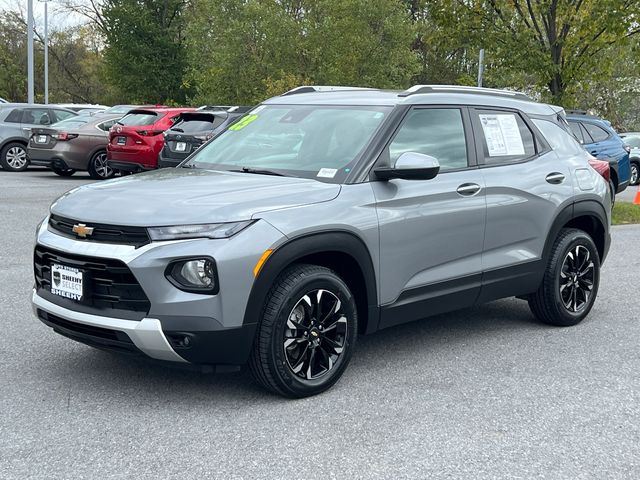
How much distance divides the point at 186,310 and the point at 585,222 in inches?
150

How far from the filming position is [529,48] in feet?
50.6

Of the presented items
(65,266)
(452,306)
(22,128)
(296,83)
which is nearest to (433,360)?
(452,306)

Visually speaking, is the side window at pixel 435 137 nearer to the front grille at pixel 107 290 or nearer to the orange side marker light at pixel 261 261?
the orange side marker light at pixel 261 261

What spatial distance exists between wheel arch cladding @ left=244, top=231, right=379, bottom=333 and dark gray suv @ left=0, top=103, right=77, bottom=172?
1672 centimetres

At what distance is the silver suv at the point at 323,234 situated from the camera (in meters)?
4.22

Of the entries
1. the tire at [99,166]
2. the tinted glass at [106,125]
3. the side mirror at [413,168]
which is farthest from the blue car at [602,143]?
the side mirror at [413,168]

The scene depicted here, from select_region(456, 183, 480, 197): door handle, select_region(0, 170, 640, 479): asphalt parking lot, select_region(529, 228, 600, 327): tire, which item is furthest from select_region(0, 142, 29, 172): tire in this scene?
select_region(456, 183, 480, 197): door handle

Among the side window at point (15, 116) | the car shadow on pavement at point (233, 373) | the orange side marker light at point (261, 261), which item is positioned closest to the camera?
the orange side marker light at point (261, 261)

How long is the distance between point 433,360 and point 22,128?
1679cm

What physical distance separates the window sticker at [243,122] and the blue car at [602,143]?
1035 cm

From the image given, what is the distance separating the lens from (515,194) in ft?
19.3

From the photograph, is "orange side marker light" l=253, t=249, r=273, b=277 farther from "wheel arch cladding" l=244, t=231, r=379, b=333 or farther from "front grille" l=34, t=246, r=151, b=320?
"front grille" l=34, t=246, r=151, b=320

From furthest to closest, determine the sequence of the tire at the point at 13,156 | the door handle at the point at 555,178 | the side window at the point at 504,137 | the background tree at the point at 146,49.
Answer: the background tree at the point at 146,49, the tire at the point at 13,156, the door handle at the point at 555,178, the side window at the point at 504,137

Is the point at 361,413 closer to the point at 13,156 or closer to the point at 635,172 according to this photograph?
the point at 13,156
